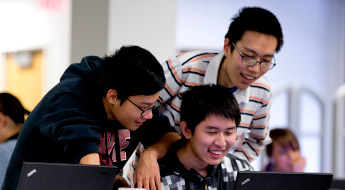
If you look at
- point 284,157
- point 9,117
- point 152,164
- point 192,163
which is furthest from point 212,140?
point 284,157

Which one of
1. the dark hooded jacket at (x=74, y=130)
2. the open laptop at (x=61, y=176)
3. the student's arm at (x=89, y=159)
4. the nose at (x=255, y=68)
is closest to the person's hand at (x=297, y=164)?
the nose at (x=255, y=68)

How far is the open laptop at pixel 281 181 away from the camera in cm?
143

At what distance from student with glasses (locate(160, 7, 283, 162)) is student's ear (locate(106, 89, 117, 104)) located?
495 millimetres

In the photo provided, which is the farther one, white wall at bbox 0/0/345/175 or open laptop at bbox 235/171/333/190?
white wall at bbox 0/0/345/175

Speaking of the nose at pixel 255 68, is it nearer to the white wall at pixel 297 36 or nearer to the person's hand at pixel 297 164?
the person's hand at pixel 297 164

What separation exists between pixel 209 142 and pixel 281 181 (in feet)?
1.68

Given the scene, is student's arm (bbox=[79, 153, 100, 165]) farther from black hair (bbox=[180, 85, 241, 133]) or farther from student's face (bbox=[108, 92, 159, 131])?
black hair (bbox=[180, 85, 241, 133])

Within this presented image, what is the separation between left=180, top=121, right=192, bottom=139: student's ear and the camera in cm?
205

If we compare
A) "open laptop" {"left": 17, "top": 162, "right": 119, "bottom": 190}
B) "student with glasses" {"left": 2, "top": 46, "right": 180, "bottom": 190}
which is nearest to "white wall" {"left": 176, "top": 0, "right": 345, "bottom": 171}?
"student with glasses" {"left": 2, "top": 46, "right": 180, "bottom": 190}

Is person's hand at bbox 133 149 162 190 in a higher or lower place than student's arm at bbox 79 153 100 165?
lower

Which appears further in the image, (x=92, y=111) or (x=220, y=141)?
(x=220, y=141)

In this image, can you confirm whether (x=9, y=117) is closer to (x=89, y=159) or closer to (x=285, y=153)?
(x=89, y=159)

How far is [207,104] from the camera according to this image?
2020mm

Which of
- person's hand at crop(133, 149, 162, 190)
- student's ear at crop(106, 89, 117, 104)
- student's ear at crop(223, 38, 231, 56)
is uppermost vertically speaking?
student's ear at crop(223, 38, 231, 56)
